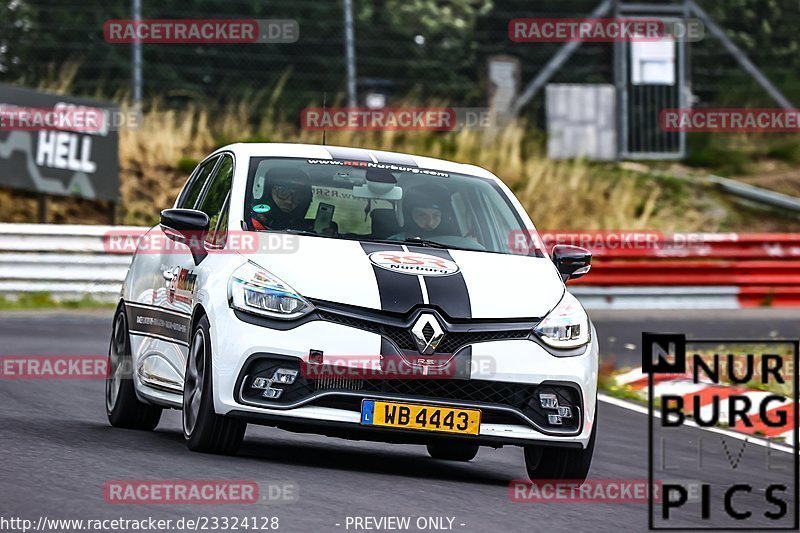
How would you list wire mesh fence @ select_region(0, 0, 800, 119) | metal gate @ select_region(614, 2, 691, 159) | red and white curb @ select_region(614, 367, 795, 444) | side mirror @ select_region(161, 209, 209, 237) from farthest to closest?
metal gate @ select_region(614, 2, 691, 159) → wire mesh fence @ select_region(0, 0, 800, 119) → red and white curb @ select_region(614, 367, 795, 444) → side mirror @ select_region(161, 209, 209, 237)

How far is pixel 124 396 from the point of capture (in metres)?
9.76

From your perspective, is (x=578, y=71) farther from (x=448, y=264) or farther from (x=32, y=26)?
(x=448, y=264)

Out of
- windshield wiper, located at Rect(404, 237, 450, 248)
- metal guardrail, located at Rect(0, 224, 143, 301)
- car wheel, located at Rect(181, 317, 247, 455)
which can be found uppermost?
windshield wiper, located at Rect(404, 237, 450, 248)

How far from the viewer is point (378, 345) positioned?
793 centimetres

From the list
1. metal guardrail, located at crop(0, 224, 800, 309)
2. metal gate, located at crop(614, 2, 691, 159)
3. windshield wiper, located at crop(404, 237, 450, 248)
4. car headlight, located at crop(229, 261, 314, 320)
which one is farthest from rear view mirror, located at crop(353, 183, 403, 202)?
metal gate, located at crop(614, 2, 691, 159)

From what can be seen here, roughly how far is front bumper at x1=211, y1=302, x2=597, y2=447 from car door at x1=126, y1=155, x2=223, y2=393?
0.78 m

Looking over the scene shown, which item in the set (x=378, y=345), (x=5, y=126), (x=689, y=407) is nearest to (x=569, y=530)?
(x=378, y=345)

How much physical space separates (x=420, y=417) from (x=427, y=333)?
38cm

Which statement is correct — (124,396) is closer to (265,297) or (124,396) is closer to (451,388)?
(265,297)

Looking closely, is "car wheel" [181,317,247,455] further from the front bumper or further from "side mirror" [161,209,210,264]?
"side mirror" [161,209,210,264]

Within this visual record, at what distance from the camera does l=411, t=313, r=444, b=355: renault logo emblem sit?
7973 millimetres

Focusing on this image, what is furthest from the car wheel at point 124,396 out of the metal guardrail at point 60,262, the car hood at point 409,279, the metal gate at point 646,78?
the metal gate at point 646,78

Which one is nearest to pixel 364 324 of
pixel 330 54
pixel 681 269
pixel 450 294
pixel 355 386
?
pixel 355 386

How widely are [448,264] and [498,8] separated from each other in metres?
25.1
